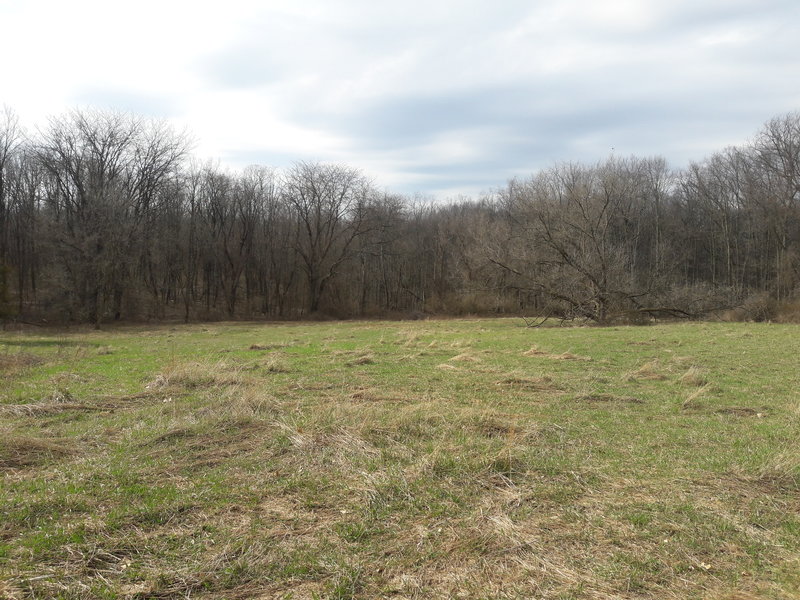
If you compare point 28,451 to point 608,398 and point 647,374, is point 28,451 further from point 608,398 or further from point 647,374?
point 647,374

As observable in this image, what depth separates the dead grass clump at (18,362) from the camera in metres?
12.9

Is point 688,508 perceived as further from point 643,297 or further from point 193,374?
point 643,297

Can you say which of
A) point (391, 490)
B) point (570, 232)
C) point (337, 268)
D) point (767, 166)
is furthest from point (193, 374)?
point (767, 166)

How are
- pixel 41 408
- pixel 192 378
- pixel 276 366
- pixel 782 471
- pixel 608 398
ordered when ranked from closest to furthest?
pixel 782 471 → pixel 41 408 → pixel 608 398 → pixel 192 378 → pixel 276 366

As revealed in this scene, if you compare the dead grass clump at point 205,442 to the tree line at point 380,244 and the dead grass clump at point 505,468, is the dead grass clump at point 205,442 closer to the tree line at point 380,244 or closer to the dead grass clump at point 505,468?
the dead grass clump at point 505,468

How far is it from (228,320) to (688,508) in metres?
44.5

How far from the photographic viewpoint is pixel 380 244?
55.4 m

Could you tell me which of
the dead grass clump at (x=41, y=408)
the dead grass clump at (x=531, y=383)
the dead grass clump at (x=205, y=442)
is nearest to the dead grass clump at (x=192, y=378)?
the dead grass clump at (x=41, y=408)

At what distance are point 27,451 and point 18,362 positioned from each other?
987cm

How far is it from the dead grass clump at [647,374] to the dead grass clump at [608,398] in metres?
2.15

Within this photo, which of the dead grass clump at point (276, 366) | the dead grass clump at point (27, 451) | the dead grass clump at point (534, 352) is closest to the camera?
the dead grass clump at point (27, 451)

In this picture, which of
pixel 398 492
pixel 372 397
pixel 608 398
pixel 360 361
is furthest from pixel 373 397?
pixel 360 361

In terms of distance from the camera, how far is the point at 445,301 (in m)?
55.1

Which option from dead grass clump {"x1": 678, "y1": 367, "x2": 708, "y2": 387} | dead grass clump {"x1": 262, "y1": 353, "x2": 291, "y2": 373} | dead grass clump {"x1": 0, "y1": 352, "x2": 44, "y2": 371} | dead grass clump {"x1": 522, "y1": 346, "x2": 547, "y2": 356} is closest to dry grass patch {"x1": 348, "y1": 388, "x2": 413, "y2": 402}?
dead grass clump {"x1": 262, "y1": 353, "x2": 291, "y2": 373}
